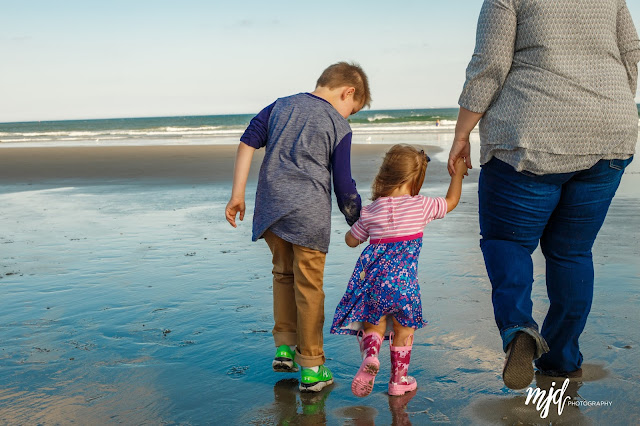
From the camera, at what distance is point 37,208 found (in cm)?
846

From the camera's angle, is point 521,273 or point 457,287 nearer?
point 521,273

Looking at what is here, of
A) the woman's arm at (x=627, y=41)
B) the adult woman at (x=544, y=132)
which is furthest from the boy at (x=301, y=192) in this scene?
the woman's arm at (x=627, y=41)

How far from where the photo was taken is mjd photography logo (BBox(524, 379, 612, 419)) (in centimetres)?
250

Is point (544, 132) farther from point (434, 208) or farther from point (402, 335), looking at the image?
point (402, 335)

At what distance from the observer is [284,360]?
9.70ft

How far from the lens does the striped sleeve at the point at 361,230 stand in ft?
9.66

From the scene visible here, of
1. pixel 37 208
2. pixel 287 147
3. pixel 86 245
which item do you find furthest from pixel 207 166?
pixel 287 147

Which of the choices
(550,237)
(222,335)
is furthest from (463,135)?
(222,335)

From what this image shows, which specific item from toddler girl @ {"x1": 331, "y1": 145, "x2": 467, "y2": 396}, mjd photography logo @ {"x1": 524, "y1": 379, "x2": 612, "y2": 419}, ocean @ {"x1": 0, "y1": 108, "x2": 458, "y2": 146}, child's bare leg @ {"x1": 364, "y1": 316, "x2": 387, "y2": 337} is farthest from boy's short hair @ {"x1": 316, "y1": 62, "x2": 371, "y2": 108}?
ocean @ {"x1": 0, "y1": 108, "x2": 458, "y2": 146}

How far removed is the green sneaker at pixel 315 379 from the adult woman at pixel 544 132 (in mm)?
751

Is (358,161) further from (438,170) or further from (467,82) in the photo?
(467,82)

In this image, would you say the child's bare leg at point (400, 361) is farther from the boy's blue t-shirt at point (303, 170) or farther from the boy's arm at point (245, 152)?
the boy's arm at point (245, 152)

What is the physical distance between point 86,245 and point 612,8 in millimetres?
4672

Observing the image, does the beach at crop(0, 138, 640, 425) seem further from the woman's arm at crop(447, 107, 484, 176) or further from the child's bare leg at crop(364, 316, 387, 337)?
the woman's arm at crop(447, 107, 484, 176)
